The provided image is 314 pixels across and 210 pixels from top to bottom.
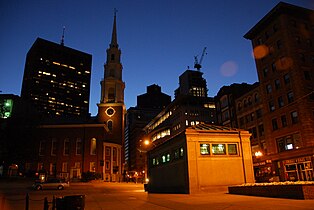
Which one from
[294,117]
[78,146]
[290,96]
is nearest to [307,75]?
[290,96]

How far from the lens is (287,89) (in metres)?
43.0

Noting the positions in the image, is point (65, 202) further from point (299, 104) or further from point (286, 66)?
point (286, 66)

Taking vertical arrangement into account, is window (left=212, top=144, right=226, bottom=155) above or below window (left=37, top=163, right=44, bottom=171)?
below

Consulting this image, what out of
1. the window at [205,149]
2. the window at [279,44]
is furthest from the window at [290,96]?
the window at [205,149]

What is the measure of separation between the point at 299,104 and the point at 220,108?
2574 centimetres

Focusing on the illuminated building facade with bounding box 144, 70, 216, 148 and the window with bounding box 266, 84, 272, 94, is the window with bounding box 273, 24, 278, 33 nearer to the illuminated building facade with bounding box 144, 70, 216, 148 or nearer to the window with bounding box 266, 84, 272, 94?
the window with bounding box 266, 84, 272, 94

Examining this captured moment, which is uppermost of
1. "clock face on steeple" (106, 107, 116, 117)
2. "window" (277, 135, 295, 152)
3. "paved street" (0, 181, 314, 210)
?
"clock face on steeple" (106, 107, 116, 117)

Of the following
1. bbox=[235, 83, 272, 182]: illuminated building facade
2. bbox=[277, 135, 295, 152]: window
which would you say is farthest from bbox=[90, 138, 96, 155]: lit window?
bbox=[277, 135, 295, 152]: window

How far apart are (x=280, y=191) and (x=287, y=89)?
96.6 feet

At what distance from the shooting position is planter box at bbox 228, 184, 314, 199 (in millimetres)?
15832

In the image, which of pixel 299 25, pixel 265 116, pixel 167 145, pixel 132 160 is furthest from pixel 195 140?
pixel 132 160

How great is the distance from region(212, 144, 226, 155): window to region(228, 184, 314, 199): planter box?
484cm

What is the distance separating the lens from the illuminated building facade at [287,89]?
39.1 metres

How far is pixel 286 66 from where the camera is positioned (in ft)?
144
